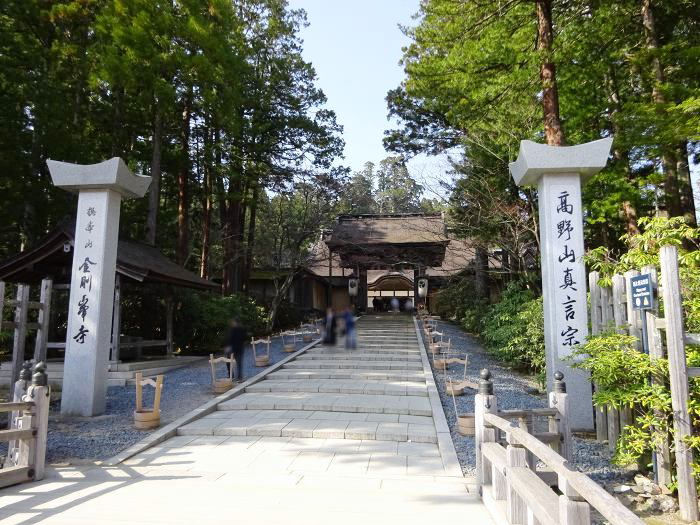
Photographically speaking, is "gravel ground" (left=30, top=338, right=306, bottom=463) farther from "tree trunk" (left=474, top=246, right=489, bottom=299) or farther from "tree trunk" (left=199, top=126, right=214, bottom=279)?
"tree trunk" (left=474, top=246, right=489, bottom=299)

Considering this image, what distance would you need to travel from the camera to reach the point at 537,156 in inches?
250

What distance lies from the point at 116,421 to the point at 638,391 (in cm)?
666

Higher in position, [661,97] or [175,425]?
[661,97]

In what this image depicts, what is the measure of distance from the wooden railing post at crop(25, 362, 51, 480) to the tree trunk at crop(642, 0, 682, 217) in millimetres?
10812

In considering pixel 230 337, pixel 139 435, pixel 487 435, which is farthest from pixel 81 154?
pixel 487 435

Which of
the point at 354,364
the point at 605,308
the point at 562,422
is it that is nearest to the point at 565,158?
the point at 605,308

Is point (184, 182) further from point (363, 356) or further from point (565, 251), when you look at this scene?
point (565, 251)

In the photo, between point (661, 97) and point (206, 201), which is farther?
point (206, 201)

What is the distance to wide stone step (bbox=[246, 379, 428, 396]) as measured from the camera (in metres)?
8.11

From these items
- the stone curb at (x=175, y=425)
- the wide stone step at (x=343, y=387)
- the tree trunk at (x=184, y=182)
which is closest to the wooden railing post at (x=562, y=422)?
the stone curb at (x=175, y=425)

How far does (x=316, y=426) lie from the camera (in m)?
6.02

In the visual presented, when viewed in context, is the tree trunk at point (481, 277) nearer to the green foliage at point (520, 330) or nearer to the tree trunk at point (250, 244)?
the green foliage at point (520, 330)

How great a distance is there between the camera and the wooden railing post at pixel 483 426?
3932mm

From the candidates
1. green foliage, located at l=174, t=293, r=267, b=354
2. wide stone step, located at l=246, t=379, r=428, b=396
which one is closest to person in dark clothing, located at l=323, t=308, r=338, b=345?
wide stone step, located at l=246, t=379, r=428, b=396
